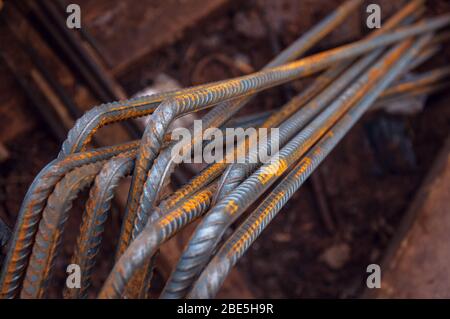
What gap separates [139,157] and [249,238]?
44cm

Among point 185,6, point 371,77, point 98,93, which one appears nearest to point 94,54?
point 98,93

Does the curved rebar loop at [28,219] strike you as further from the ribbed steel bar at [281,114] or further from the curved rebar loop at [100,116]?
the ribbed steel bar at [281,114]

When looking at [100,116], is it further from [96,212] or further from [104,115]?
[96,212]

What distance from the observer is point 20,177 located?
8.42ft

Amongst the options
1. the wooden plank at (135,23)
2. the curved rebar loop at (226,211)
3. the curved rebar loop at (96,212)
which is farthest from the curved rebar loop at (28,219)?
the wooden plank at (135,23)

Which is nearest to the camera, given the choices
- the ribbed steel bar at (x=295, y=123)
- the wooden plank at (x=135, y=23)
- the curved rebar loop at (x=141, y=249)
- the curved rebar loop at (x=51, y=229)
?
the curved rebar loop at (x=141, y=249)

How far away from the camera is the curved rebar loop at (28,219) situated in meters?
1.22

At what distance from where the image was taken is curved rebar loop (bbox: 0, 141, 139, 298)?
1216 mm

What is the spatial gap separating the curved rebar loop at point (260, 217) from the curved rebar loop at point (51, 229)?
470 mm

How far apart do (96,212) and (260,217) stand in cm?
53

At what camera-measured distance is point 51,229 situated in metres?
1.22

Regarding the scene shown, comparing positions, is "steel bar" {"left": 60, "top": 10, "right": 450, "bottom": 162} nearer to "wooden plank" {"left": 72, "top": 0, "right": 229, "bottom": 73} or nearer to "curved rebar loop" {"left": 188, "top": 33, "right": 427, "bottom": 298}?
"curved rebar loop" {"left": 188, "top": 33, "right": 427, "bottom": 298}

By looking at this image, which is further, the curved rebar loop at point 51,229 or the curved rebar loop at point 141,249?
the curved rebar loop at point 51,229

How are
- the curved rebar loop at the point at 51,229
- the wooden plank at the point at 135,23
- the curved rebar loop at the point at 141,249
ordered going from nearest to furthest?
the curved rebar loop at the point at 141,249 → the curved rebar loop at the point at 51,229 → the wooden plank at the point at 135,23
